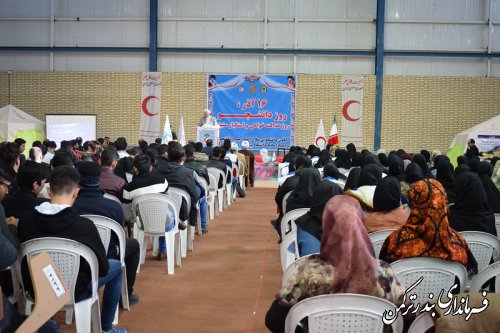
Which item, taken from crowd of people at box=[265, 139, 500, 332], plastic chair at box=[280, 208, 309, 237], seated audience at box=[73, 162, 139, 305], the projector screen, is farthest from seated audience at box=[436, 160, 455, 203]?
the projector screen

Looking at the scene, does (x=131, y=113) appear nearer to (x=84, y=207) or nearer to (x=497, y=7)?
(x=497, y=7)

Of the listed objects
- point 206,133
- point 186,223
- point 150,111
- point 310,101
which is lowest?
point 186,223

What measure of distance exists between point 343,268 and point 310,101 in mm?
14989

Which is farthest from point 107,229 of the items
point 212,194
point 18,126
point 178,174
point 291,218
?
point 18,126

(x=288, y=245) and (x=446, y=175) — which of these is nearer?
(x=288, y=245)

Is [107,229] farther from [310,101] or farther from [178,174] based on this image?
[310,101]

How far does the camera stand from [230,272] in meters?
5.85

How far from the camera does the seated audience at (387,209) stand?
4168 millimetres

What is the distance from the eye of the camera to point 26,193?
13.1 ft

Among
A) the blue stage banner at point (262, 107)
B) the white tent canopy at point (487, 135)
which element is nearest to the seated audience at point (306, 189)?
the white tent canopy at point (487, 135)

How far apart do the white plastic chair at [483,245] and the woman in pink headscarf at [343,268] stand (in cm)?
152

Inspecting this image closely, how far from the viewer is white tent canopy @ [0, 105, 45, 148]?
609 inches

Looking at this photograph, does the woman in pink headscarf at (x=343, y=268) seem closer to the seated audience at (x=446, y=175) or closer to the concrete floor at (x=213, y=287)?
the concrete floor at (x=213, y=287)

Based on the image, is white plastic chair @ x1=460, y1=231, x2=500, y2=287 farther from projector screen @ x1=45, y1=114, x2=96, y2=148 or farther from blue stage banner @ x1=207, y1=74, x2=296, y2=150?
projector screen @ x1=45, y1=114, x2=96, y2=148
